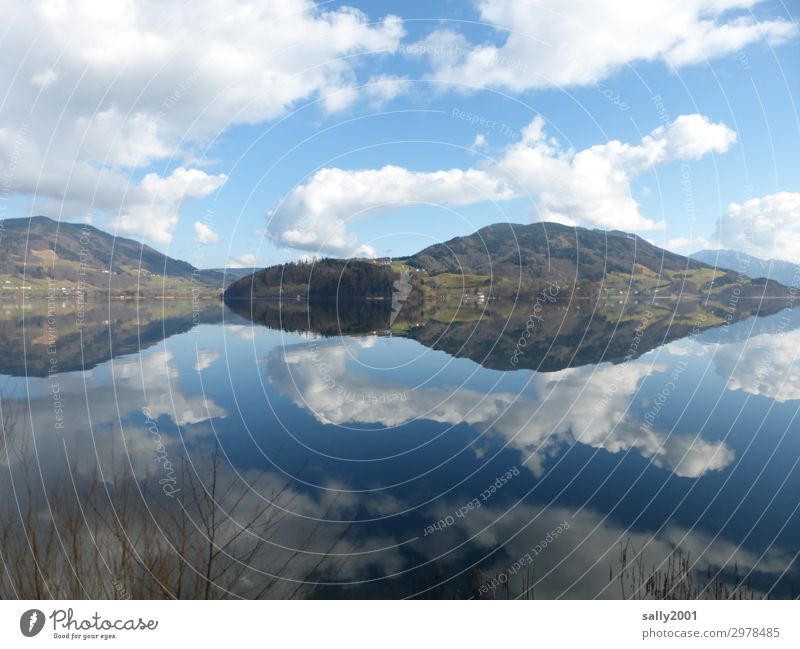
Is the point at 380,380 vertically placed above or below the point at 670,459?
above

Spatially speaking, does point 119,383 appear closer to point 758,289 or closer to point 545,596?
point 545,596

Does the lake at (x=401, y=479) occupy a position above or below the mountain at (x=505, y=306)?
below

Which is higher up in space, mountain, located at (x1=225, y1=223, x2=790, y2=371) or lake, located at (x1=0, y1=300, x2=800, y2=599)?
mountain, located at (x1=225, y1=223, x2=790, y2=371)

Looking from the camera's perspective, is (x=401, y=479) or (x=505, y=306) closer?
(x=401, y=479)

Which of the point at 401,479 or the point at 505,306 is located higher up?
the point at 505,306

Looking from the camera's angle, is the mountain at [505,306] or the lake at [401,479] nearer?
the lake at [401,479]

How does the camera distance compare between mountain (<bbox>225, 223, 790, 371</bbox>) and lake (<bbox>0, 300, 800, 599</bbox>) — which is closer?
lake (<bbox>0, 300, 800, 599</bbox>)
